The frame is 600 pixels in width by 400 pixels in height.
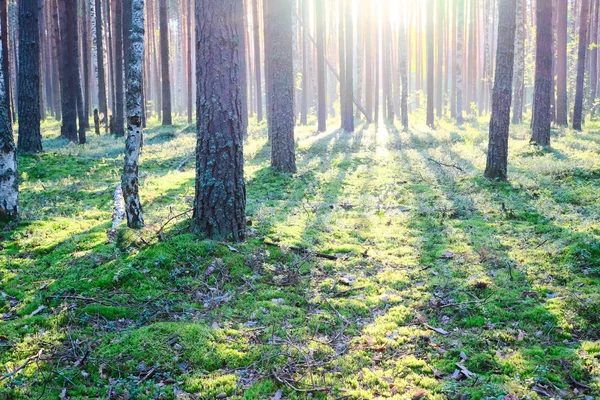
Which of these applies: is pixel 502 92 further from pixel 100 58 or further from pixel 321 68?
pixel 100 58

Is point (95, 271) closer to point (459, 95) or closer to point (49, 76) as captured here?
point (459, 95)

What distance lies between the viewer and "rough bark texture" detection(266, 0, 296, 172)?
12.3 meters

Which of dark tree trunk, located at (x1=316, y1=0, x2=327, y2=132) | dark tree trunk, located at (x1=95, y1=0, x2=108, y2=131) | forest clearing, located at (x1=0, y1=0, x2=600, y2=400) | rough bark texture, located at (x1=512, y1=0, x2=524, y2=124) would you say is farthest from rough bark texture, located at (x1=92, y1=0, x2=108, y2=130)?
rough bark texture, located at (x1=512, y1=0, x2=524, y2=124)

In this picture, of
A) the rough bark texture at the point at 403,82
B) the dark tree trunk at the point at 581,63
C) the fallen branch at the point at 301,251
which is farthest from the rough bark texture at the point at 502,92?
the rough bark texture at the point at 403,82

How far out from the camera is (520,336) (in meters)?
4.41

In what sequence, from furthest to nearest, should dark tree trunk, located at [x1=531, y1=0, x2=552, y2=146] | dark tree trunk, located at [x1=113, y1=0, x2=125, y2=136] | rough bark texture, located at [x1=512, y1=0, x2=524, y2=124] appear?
1. rough bark texture, located at [x1=512, y1=0, x2=524, y2=124]
2. dark tree trunk, located at [x1=113, y1=0, x2=125, y2=136]
3. dark tree trunk, located at [x1=531, y1=0, x2=552, y2=146]

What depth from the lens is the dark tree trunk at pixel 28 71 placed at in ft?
46.3

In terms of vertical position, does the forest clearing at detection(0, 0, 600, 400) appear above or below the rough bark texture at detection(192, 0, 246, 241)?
below

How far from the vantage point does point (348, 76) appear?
22859 millimetres

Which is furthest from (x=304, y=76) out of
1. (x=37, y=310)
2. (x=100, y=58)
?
(x=37, y=310)

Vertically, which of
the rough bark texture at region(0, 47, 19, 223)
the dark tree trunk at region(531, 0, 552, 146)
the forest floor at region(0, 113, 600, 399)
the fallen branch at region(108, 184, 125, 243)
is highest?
the dark tree trunk at region(531, 0, 552, 146)

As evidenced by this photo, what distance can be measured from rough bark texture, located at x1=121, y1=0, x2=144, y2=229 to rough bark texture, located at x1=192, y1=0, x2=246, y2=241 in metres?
0.97

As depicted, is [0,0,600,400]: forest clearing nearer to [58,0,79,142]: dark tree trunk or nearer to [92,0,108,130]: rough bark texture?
[58,0,79,142]: dark tree trunk

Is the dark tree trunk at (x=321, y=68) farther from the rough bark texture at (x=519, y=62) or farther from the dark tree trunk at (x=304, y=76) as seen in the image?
the rough bark texture at (x=519, y=62)
